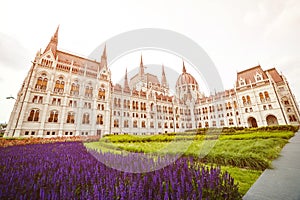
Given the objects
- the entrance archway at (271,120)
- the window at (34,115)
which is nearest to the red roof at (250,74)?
the entrance archway at (271,120)

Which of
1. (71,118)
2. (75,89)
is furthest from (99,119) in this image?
(75,89)

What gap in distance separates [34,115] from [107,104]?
15183 millimetres

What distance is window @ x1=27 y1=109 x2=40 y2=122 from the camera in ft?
87.1

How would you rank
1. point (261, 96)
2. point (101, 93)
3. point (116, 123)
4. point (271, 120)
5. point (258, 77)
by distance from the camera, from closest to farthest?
point (101, 93) → point (116, 123) → point (271, 120) → point (261, 96) → point (258, 77)

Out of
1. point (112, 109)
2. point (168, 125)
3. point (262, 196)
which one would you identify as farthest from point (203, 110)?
point (262, 196)

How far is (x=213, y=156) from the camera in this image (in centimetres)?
635

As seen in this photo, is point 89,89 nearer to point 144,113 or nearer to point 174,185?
point 144,113

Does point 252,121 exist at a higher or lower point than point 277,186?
higher

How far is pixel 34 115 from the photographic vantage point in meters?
27.0

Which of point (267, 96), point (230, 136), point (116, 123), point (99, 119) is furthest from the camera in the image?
point (267, 96)

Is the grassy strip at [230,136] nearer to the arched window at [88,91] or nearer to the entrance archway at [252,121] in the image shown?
the arched window at [88,91]

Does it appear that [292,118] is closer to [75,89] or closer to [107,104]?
[107,104]

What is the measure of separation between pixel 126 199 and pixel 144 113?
1716 inches

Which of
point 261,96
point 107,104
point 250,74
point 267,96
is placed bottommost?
point 107,104
